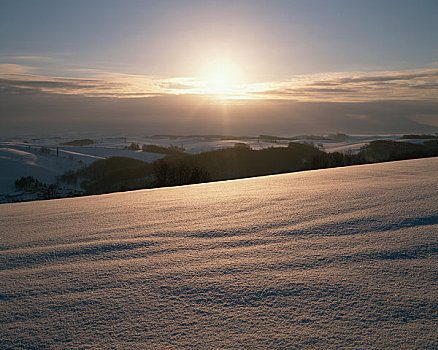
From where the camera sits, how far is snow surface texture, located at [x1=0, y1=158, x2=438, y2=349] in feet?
3.41

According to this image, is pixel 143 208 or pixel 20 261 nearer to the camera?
pixel 20 261

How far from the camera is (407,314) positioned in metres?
1.08

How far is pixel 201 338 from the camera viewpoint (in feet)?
3.34

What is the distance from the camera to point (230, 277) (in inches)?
55.0

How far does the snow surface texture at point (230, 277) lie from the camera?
104 centimetres

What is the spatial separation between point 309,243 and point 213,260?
0.52 meters

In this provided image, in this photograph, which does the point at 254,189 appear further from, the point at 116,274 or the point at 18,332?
the point at 18,332

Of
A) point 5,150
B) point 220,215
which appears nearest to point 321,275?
point 220,215

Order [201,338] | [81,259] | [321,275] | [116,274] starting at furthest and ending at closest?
1. [81,259]
2. [116,274]
3. [321,275]
4. [201,338]

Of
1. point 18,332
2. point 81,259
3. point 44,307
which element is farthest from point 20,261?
point 18,332

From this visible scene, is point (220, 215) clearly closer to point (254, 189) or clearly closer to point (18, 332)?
point (254, 189)

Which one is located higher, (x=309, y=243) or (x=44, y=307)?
(x=309, y=243)

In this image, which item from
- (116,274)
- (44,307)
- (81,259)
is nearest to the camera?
(44,307)

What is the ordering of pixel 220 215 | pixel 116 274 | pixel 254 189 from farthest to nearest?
pixel 254 189 < pixel 220 215 < pixel 116 274
